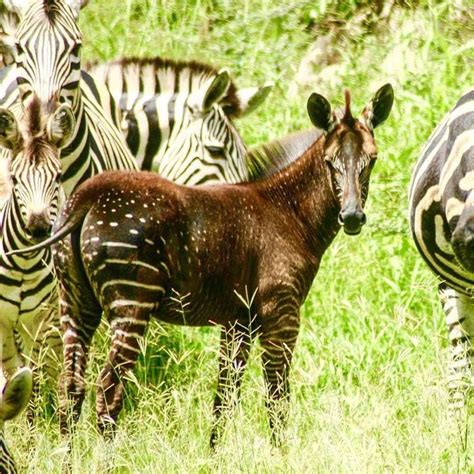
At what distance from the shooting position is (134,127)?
34.1 ft

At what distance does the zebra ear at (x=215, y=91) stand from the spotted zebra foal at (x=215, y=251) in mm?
1631

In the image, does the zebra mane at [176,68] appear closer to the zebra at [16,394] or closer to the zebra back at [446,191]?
the zebra back at [446,191]

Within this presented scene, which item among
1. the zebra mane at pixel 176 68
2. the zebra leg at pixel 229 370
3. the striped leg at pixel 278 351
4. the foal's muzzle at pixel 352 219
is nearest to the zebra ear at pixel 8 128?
the zebra leg at pixel 229 370

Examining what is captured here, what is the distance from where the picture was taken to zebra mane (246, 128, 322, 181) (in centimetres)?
823

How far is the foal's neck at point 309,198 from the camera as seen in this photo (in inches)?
314

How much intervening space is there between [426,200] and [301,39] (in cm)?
593

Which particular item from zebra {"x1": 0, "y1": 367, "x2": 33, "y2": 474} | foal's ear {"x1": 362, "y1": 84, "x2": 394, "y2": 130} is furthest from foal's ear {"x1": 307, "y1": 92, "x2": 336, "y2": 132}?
zebra {"x1": 0, "y1": 367, "x2": 33, "y2": 474}

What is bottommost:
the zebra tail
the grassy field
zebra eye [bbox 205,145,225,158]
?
the grassy field

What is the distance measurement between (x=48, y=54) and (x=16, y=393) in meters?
3.53

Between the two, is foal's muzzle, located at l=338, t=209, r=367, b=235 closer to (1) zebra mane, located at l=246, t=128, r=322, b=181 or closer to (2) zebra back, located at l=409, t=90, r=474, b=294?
(2) zebra back, located at l=409, t=90, r=474, b=294

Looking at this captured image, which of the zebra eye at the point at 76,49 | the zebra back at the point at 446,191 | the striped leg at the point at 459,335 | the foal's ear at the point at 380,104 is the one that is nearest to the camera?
the zebra back at the point at 446,191

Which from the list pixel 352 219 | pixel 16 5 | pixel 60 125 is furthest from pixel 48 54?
pixel 352 219

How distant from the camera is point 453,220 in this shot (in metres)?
7.06

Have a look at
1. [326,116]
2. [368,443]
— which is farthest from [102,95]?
[368,443]
